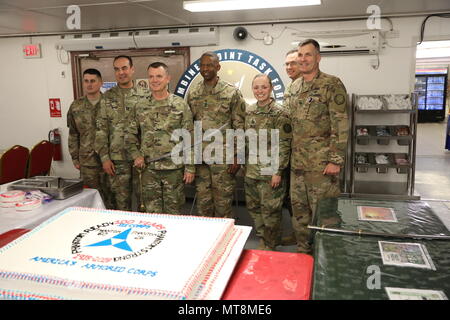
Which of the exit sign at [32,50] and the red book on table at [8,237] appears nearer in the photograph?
the red book on table at [8,237]

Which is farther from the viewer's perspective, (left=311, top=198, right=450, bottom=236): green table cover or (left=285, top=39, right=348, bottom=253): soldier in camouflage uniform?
(left=285, top=39, right=348, bottom=253): soldier in camouflage uniform

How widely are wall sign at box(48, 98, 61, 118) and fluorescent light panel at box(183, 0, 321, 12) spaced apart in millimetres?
2974

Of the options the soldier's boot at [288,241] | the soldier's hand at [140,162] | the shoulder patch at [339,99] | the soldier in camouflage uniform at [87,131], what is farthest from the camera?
the soldier in camouflage uniform at [87,131]

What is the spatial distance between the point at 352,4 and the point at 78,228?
358cm

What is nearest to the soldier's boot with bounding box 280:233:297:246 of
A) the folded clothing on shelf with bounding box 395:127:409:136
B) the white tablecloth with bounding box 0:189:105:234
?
the folded clothing on shelf with bounding box 395:127:409:136

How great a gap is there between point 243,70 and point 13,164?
2985 millimetres

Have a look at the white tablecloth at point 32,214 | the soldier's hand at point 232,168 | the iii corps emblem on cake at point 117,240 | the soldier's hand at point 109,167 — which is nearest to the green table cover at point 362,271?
the iii corps emblem on cake at point 117,240

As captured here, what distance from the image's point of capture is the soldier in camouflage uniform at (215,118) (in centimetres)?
344

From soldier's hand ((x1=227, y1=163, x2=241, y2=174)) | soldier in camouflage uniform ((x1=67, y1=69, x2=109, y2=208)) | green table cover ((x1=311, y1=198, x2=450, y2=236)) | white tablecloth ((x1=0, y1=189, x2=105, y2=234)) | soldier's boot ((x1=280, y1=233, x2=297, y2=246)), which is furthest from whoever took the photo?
soldier in camouflage uniform ((x1=67, y1=69, x2=109, y2=208))

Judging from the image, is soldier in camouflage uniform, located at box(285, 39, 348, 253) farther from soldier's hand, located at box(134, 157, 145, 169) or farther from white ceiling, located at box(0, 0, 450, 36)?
soldier's hand, located at box(134, 157, 145, 169)

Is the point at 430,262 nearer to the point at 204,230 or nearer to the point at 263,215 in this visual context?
the point at 204,230

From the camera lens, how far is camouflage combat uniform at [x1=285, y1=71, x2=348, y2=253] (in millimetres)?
2891

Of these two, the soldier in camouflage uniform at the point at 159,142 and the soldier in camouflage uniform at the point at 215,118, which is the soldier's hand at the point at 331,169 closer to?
the soldier in camouflage uniform at the point at 215,118

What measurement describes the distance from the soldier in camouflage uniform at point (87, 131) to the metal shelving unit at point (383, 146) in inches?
114
